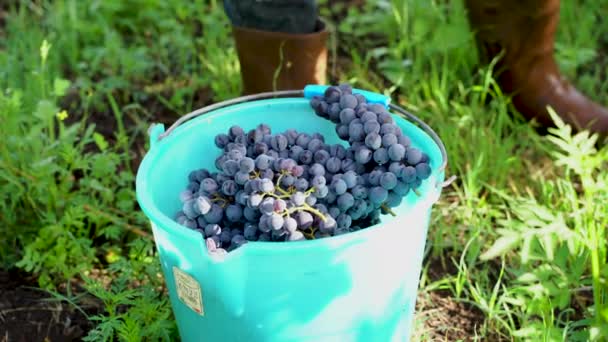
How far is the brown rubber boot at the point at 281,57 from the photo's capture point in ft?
7.11

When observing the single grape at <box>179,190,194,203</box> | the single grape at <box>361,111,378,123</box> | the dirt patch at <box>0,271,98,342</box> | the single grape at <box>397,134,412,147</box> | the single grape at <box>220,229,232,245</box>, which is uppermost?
the single grape at <box>361,111,378,123</box>

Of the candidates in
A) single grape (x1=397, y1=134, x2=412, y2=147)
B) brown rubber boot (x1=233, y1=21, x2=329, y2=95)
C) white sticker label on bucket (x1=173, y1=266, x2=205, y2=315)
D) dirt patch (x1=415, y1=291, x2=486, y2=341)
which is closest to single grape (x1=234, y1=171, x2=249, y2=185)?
white sticker label on bucket (x1=173, y1=266, x2=205, y2=315)

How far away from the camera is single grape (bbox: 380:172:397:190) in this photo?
144 cm

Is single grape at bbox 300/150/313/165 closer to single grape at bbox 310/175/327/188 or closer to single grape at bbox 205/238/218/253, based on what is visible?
single grape at bbox 310/175/327/188

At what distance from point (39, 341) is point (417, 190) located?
3.15 ft

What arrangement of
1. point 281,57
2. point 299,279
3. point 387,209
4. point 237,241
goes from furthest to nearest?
point 281,57 < point 387,209 < point 237,241 < point 299,279

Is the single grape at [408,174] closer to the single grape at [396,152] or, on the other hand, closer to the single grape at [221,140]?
the single grape at [396,152]

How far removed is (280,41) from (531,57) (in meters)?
0.85

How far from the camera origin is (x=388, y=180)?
1.44 m

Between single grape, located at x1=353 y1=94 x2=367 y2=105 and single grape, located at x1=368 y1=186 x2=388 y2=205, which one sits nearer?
single grape, located at x1=368 y1=186 x2=388 y2=205

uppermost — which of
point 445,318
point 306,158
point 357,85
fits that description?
point 306,158

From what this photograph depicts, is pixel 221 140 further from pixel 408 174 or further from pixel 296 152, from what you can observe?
pixel 408 174

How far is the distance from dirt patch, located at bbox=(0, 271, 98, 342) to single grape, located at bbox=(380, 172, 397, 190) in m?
0.83

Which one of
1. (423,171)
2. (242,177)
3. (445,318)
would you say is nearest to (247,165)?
(242,177)
